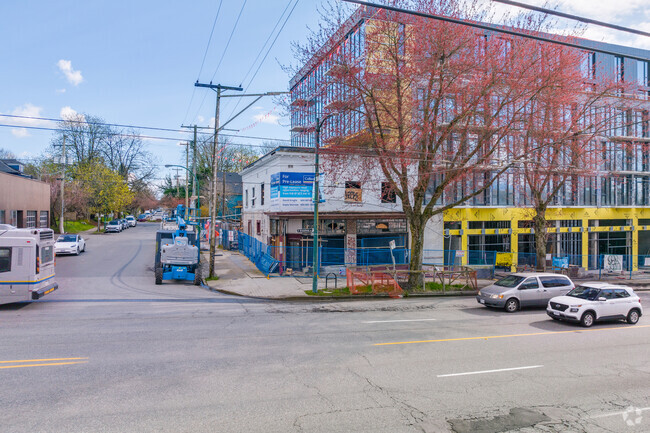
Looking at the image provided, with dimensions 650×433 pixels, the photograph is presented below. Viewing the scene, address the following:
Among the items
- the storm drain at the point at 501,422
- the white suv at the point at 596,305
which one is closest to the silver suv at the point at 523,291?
the white suv at the point at 596,305

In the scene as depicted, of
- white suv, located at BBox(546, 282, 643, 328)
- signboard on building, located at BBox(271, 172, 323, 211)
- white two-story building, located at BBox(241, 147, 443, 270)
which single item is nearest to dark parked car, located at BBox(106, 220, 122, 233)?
white two-story building, located at BBox(241, 147, 443, 270)

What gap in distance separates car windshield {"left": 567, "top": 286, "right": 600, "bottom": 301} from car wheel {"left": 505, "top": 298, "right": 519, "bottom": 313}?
2089 mm

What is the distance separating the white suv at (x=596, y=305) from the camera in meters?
14.5

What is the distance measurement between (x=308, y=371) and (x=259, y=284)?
43.8ft

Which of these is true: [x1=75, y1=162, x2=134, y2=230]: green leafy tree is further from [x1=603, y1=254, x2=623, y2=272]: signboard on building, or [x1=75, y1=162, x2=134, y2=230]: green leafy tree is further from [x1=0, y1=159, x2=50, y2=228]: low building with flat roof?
[x1=603, y1=254, x2=623, y2=272]: signboard on building

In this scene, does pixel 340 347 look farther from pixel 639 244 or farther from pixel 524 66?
pixel 639 244

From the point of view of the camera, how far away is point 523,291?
57.4 ft

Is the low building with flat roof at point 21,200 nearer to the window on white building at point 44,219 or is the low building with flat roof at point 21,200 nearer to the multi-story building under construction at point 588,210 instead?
the window on white building at point 44,219

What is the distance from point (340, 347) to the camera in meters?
11.0

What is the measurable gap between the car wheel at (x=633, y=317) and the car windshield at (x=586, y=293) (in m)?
1.46

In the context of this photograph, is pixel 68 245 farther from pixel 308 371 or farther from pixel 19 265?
pixel 308 371

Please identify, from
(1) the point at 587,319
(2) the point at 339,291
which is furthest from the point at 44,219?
(1) the point at 587,319

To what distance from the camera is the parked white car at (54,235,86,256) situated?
1251 inches

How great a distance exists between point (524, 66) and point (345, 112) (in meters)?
8.54
